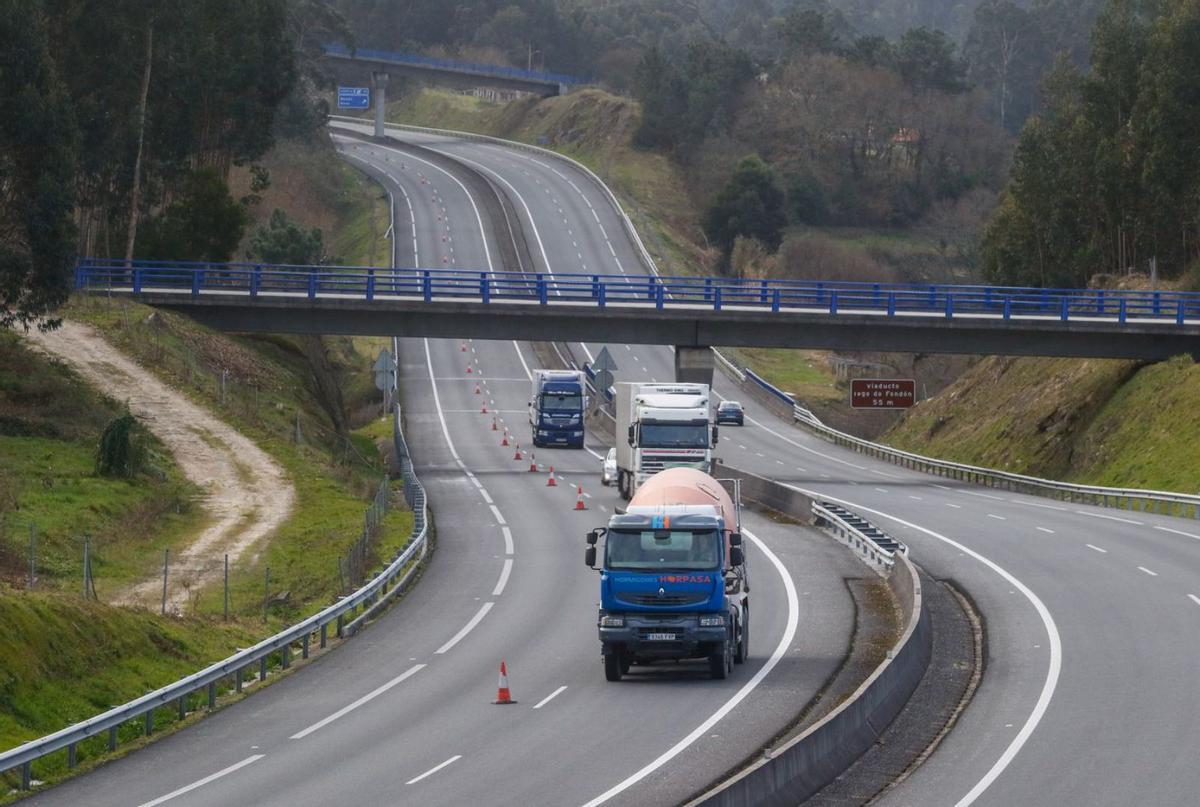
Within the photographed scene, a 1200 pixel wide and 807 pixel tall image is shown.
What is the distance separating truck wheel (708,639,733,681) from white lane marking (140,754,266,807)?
24.5ft

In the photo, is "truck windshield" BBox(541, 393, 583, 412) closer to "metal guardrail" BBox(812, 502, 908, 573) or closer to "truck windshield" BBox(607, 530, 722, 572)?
"metal guardrail" BBox(812, 502, 908, 573)

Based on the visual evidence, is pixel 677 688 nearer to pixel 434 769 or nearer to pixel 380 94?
pixel 434 769

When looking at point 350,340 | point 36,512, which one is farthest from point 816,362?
point 36,512

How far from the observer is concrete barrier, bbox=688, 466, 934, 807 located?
1792cm

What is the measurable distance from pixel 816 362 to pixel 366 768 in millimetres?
100388

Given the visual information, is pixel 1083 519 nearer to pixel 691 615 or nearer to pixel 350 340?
pixel 691 615

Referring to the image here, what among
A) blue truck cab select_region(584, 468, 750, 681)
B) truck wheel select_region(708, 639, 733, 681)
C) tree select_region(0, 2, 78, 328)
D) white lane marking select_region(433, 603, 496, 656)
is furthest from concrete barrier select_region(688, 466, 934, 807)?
tree select_region(0, 2, 78, 328)

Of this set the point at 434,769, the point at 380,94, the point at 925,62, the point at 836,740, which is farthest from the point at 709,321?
the point at 380,94

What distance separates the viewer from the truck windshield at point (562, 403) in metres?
78.3

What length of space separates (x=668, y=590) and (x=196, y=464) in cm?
2862

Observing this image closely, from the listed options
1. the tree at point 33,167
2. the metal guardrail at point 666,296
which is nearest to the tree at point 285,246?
the metal guardrail at point 666,296

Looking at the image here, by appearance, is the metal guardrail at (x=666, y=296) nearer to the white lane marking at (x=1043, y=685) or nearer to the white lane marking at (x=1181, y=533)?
the white lane marking at (x=1181, y=533)

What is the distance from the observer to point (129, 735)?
2339cm

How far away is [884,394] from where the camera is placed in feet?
238
